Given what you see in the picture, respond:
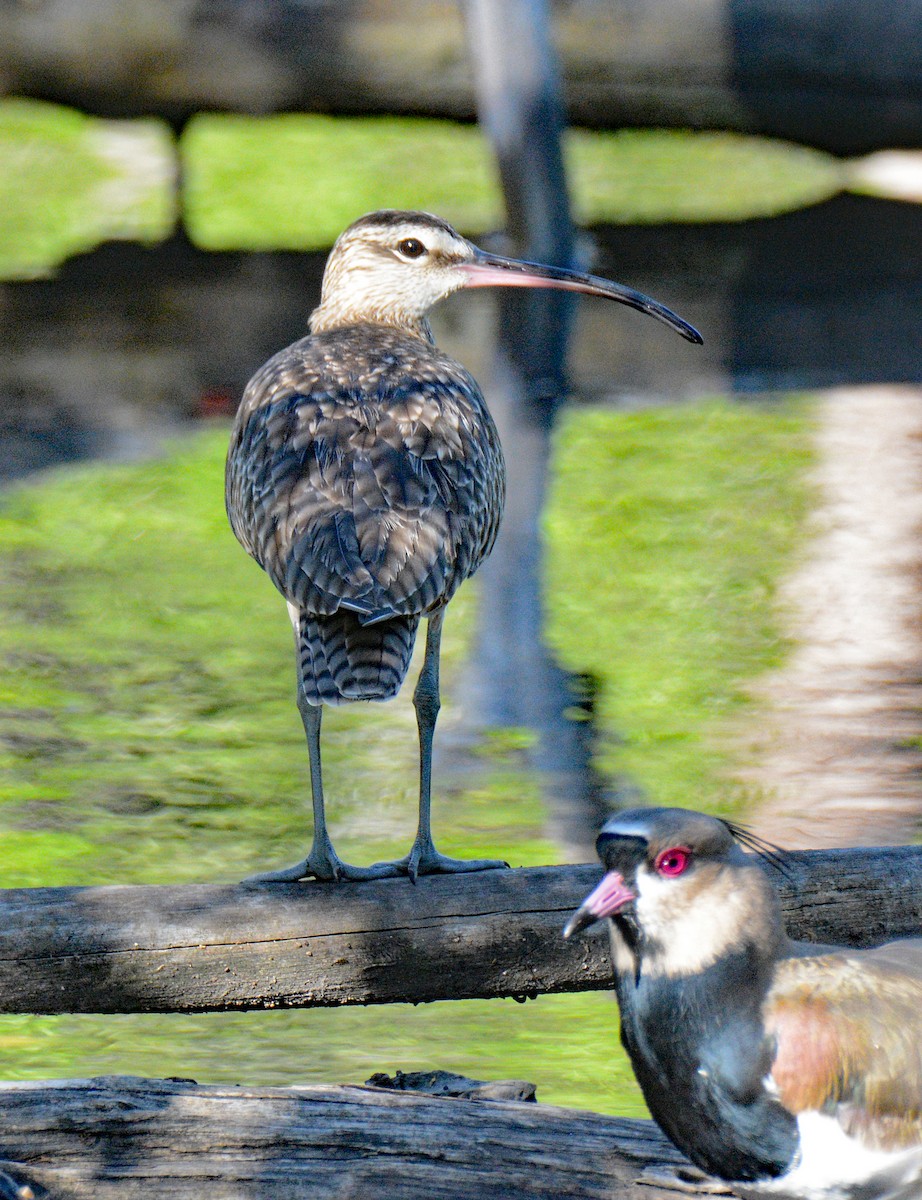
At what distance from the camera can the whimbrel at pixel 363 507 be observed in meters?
3.82

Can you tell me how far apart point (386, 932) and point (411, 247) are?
2.34 metres

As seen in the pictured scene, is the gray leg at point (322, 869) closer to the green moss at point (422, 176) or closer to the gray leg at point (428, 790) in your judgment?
the gray leg at point (428, 790)

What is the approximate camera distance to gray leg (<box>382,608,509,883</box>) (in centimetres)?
414

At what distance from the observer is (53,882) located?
5.16 m

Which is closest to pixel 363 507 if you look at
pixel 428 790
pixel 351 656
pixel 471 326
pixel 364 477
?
pixel 364 477

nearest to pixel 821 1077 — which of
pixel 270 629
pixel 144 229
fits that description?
pixel 270 629

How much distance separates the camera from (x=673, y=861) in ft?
8.99

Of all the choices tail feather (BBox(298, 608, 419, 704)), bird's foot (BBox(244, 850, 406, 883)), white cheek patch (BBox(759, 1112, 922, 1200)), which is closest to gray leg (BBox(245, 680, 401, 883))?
bird's foot (BBox(244, 850, 406, 883))

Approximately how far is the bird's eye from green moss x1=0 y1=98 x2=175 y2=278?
9.06m

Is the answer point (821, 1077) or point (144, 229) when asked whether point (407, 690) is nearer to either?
point (821, 1077)

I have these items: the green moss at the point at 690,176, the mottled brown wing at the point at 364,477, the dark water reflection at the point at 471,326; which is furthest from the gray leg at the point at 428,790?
the green moss at the point at 690,176

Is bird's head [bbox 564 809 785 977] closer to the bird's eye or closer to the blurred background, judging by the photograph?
the blurred background

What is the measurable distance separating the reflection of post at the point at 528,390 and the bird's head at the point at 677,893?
8.27 feet

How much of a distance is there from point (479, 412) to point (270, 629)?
2.70 meters
